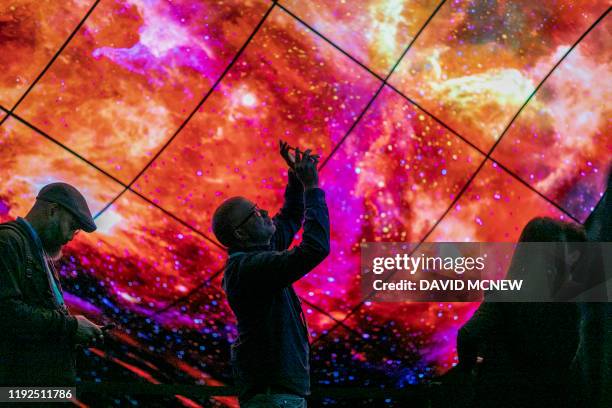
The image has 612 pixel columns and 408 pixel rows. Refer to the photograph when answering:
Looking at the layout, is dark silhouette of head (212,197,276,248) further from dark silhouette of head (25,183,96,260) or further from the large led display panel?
the large led display panel

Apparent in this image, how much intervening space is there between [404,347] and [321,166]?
1400mm

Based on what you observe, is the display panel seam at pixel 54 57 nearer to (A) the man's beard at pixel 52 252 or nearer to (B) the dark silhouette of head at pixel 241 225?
(A) the man's beard at pixel 52 252

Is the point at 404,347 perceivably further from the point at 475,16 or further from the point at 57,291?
the point at 57,291

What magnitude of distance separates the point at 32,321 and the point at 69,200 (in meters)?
0.58

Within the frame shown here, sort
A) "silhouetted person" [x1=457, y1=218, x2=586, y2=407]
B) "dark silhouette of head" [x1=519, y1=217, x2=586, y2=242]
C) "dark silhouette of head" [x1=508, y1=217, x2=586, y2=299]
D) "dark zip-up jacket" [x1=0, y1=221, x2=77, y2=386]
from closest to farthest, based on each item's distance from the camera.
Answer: "dark zip-up jacket" [x1=0, y1=221, x2=77, y2=386], "silhouetted person" [x1=457, y1=218, x2=586, y2=407], "dark silhouette of head" [x1=508, y1=217, x2=586, y2=299], "dark silhouette of head" [x1=519, y1=217, x2=586, y2=242]

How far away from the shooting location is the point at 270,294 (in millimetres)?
3055

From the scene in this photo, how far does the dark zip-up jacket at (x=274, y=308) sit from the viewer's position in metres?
2.90

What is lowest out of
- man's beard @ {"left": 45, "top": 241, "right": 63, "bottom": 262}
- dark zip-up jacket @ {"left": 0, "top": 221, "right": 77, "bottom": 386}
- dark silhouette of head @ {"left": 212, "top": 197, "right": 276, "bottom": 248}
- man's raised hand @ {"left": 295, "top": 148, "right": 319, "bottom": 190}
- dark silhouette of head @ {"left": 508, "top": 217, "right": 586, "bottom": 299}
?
dark zip-up jacket @ {"left": 0, "top": 221, "right": 77, "bottom": 386}

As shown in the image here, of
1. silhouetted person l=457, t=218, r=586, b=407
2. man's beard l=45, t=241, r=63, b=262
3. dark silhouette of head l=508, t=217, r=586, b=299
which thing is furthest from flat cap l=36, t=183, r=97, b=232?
dark silhouette of head l=508, t=217, r=586, b=299

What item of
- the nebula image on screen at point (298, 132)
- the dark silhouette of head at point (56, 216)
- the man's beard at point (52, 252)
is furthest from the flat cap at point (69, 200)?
the nebula image on screen at point (298, 132)

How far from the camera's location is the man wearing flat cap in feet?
9.48

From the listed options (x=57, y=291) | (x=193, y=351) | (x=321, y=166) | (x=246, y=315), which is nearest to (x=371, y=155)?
(x=321, y=166)

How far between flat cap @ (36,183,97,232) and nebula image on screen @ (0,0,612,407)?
184 centimetres

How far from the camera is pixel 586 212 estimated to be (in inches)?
202
